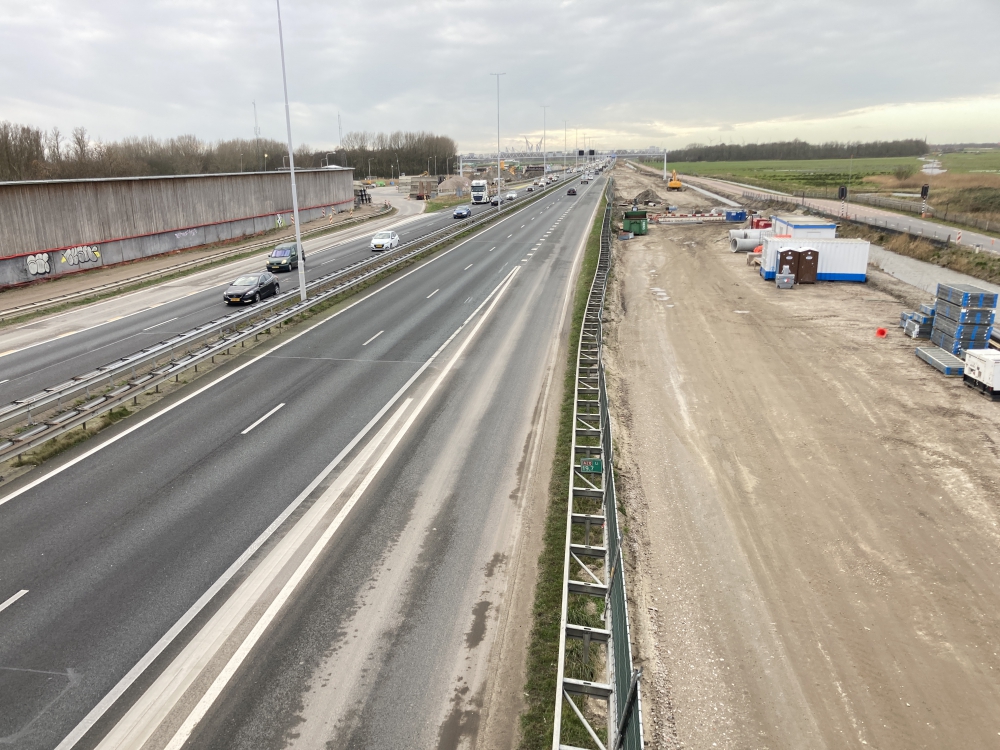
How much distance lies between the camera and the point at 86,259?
4284 cm

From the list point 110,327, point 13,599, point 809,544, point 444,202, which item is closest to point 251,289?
point 110,327

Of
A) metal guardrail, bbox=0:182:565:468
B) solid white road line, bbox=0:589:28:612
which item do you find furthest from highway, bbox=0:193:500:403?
solid white road line, bbox=0:589:28:612

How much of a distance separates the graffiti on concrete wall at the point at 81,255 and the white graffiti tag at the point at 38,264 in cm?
116

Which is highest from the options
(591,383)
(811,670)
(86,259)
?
(86,259)

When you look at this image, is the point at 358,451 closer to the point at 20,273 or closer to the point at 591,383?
the point at 591,383

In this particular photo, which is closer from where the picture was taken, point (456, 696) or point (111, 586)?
point (456, 696)

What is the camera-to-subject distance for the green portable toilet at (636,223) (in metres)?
60.6

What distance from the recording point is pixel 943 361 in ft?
76.3

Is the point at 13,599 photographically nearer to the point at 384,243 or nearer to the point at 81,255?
the point at 81,255

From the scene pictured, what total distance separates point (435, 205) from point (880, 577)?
9196 cm

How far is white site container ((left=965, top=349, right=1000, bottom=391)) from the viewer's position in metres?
20.6

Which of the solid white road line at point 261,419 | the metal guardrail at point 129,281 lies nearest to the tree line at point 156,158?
the metal guardrail at point 129,281

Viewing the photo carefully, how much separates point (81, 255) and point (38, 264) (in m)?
3.47

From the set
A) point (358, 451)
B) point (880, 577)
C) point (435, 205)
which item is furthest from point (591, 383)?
point (435, 205)
